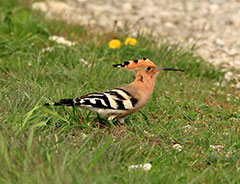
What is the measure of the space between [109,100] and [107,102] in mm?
26

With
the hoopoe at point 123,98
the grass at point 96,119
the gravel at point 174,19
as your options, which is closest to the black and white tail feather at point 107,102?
the hoopoe at point 123,98

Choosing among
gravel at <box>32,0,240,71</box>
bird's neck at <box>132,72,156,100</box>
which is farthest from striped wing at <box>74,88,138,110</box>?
gravel at <box>32,0,240,71</box>

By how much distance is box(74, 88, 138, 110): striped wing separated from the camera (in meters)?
3.63

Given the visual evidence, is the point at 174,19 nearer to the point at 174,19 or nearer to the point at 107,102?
the point at 174,19

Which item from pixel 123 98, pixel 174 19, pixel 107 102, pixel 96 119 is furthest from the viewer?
pixel 174 19

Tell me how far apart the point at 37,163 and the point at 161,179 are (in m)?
0.77

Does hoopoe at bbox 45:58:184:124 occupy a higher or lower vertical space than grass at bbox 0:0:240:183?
higher

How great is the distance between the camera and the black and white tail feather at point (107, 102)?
364cm

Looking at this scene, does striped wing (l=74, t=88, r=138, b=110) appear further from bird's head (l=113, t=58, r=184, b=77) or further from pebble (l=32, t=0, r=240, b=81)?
pebble (l=32, t=0, r=240, b=81)

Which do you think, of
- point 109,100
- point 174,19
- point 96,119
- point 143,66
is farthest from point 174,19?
point 109,100

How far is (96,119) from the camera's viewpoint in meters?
3.97

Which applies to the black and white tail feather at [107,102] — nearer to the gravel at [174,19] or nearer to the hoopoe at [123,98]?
the hoopoe at [123,98]

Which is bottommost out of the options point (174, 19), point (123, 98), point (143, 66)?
point (174, 19)

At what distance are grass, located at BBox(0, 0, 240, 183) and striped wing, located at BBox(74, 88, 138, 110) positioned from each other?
0.19m
